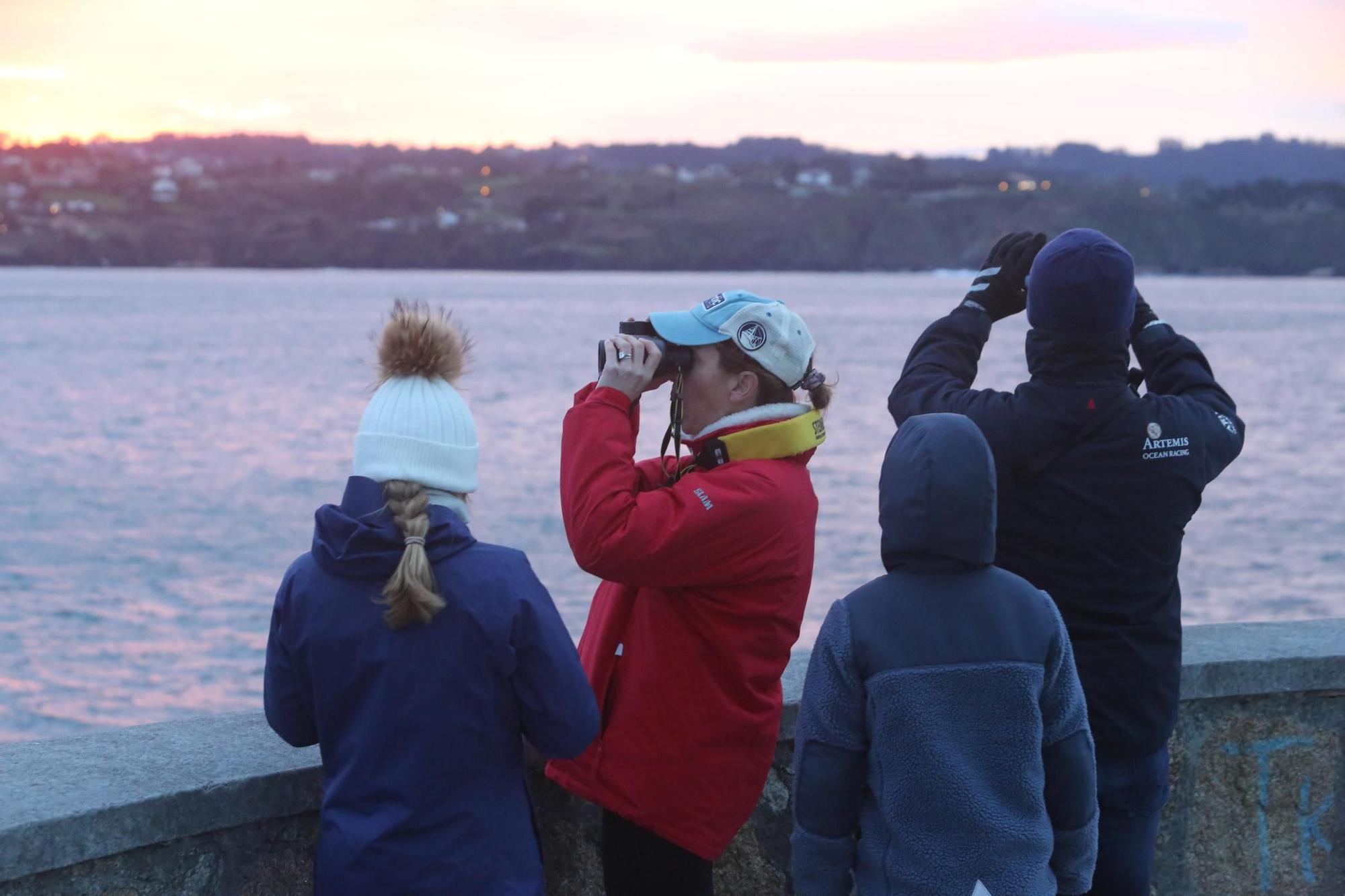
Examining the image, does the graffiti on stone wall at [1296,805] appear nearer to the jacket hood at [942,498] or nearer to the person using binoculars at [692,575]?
the person using binoculars at [692,575]

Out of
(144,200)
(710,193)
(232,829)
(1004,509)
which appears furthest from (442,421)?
(144,200)

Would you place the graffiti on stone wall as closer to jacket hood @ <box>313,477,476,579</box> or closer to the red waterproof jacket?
the red waterproof jacket

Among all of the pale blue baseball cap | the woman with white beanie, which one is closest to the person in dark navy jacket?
the pale blue baseball cap

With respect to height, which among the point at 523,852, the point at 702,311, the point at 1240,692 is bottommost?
the point at 1240,692

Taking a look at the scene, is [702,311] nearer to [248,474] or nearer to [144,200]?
[248,474]

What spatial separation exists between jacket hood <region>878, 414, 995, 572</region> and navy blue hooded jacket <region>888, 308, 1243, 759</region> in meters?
0.39

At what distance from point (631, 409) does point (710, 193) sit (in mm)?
132678

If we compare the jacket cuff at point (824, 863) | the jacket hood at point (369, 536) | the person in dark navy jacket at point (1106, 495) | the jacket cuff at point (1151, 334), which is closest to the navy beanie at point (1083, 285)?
the person in dark navy jacket at point (1106, 495)

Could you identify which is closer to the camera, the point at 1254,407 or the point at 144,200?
the point at 1254,407

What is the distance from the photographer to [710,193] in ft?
436

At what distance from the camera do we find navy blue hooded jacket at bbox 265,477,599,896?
219 centimetres

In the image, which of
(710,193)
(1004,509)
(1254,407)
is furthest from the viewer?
(710,193)

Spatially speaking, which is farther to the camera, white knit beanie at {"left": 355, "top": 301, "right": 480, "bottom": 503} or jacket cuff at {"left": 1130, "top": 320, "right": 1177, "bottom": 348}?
jacket cuff at {"left": 1130, "top": 320, "right": 1177, "bottom": 348}

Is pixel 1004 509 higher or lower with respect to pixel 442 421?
lower
